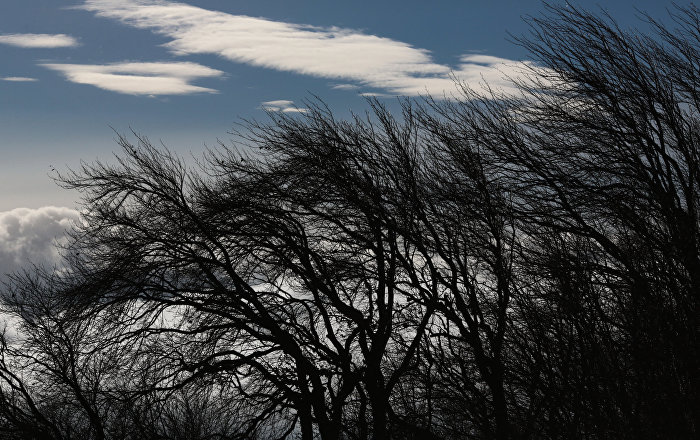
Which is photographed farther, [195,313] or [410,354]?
[195,313]

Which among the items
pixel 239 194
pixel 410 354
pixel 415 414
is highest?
pixel 239 194

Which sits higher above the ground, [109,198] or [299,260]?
Answer: [109,198]

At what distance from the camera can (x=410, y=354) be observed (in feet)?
46.8

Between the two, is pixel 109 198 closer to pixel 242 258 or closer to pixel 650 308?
pixel 242 258

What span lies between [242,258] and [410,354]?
4181 mm

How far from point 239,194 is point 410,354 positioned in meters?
4.69

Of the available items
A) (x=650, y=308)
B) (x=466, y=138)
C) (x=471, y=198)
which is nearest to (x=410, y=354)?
(x=471, y=198)

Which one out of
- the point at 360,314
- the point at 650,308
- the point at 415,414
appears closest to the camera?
the point at 650,308

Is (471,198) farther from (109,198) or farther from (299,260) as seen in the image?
(109,198)

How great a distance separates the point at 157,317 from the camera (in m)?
15.6

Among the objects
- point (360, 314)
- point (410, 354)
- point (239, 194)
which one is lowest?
point (410, 354)

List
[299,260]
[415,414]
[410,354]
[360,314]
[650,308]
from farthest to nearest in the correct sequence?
[299,260] < [360,314] < [410,354] < [415,414] < [650,308]

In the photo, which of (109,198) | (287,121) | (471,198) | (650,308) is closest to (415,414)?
(471,198)

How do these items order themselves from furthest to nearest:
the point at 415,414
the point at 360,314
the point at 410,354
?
the point at 360,314 < the point at 410,354 < the point at 415,414
